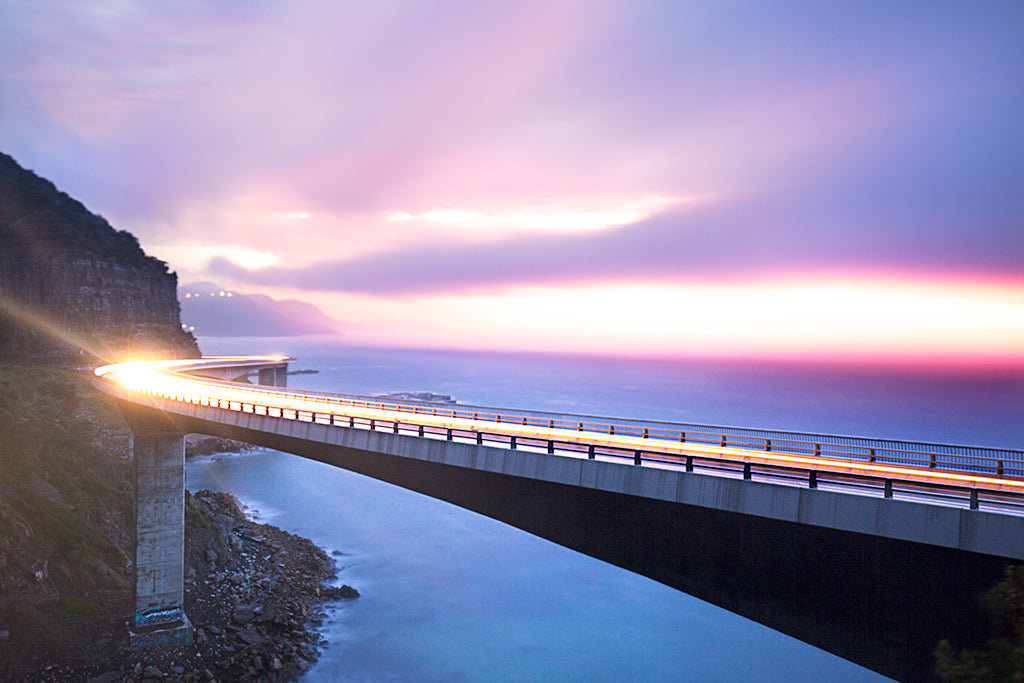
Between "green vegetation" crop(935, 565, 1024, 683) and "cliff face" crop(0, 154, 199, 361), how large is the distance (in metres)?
90.9

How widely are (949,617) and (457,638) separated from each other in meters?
36.1

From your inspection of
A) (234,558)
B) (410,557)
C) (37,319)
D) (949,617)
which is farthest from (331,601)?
(37,319)

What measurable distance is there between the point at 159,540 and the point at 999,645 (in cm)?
3812

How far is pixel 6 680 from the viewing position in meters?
27.0

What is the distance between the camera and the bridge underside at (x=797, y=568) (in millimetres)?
11672

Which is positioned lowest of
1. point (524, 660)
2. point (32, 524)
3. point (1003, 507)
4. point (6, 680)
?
point (524, 660)

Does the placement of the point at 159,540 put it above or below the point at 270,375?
below

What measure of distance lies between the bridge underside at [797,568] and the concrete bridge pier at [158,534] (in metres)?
26.6

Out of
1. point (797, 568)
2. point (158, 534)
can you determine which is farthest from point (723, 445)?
point (158, 534)

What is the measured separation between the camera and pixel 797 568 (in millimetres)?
13219

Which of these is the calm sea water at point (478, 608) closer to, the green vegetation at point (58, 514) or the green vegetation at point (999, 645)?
the green vegetation at point (58, 514)

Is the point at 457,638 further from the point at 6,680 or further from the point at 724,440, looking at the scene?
the point at 724,440

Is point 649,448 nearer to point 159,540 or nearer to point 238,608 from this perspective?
point 238,608

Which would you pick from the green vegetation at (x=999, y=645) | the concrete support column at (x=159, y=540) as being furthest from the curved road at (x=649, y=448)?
the concrete support column at (x=159, y=540)
